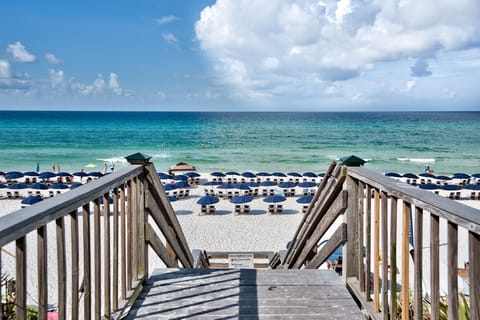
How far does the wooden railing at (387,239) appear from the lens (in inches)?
53.7

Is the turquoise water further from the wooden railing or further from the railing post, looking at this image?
the railing post

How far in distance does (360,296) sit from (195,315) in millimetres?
1140

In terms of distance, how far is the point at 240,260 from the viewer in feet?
19.8

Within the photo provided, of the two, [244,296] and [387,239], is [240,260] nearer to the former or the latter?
[244,296]

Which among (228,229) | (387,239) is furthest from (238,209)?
(387,239)

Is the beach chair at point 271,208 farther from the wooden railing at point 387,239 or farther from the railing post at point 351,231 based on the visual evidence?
the railing post at point 351,231

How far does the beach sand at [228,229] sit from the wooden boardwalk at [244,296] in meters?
6.79

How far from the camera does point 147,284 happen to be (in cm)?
306

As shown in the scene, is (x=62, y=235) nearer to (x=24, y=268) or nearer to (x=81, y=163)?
(x=24, y=268)

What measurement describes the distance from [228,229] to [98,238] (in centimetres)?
1277

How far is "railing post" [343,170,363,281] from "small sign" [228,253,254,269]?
10.4 ft

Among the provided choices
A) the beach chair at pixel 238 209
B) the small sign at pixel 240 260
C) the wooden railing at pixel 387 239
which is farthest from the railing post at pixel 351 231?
the beach chair at pixel 238 209

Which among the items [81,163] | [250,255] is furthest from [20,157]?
[250,255]

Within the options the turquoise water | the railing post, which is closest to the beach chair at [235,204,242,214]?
the turquoise water
